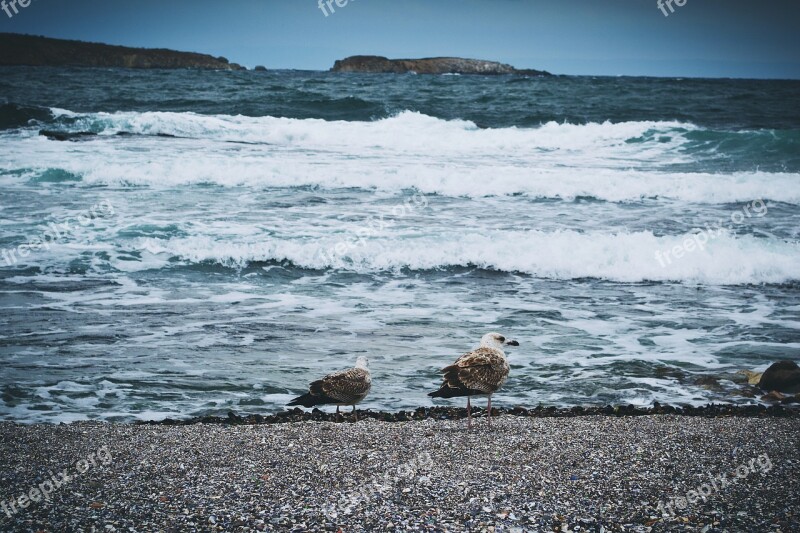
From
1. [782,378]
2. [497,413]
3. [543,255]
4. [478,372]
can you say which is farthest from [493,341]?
[543,255]

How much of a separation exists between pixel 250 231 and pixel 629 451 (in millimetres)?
10100

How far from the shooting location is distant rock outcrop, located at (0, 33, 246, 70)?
8656 centimetres

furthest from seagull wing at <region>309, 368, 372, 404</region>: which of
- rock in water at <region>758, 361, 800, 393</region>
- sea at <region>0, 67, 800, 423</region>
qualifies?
rock in water at <region>758, 361, 800, 393</region>

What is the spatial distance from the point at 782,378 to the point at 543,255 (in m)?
5.60

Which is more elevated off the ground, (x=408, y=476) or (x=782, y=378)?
(x=782, y=378)

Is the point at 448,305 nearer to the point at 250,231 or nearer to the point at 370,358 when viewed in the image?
the point at 370,358

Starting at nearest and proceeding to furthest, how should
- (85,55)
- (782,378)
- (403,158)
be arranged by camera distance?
(782,378), (403,158), (85,55)

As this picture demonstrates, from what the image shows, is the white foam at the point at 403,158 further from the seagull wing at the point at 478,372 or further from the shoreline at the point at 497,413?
the seagull wing at the point at 478,372

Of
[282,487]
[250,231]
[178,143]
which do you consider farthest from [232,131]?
[282,487]

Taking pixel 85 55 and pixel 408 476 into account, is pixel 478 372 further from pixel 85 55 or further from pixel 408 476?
pixel 85 55

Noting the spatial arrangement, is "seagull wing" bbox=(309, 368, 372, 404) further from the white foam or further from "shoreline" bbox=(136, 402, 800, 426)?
the white foam

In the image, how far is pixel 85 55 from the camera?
339 feet

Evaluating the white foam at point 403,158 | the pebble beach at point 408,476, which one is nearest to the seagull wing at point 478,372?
the pebble beach at point 408,476

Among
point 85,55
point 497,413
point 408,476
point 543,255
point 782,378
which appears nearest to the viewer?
point 408,476
